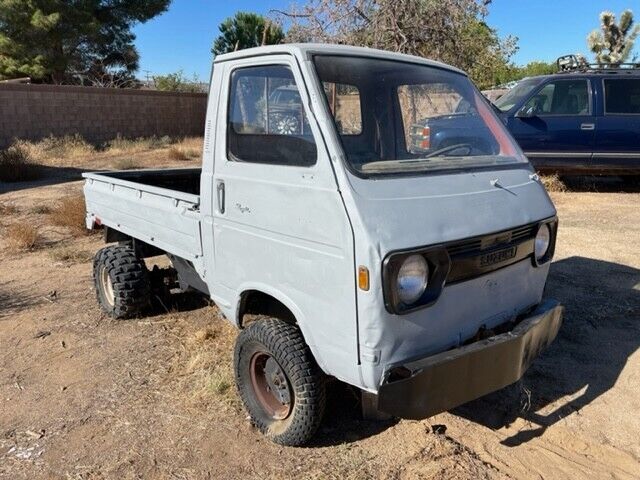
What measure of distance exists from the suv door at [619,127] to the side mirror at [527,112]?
1.07 metres

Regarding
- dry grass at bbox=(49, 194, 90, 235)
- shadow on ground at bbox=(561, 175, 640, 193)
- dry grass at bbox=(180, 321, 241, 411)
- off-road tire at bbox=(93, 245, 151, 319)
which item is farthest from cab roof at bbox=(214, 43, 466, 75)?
shadow on ground at bbox=(561, 175, 640, 193)

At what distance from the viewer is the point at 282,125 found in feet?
10.2

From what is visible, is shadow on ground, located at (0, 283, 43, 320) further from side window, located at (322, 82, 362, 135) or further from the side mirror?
the side mirror

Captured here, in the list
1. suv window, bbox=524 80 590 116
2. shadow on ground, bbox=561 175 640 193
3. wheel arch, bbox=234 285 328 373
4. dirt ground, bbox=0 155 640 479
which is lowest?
dirt ground, bbox=0 155 640 479

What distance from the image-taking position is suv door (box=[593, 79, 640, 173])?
9.70m

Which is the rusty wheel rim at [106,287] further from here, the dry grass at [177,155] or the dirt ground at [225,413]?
the dry grass at [177,155]

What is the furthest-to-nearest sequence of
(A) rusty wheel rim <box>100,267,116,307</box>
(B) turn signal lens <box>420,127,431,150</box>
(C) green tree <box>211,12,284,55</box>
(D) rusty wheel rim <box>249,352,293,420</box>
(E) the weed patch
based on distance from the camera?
1. (C) green tree <box>211,12,284,55</box>
2. (E) the weed patch
3. (A) rusty wheel rim <box>100,267,116,307</box>
4. (B) turn signal lens <box>420,127,431,150</box>
5. (D) rusty wheel rim <box>249,352,293,420</box>

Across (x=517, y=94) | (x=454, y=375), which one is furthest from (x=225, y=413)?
(x=517, y=94)

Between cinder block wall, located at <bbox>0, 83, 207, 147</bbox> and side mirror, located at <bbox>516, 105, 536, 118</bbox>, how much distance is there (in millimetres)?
10676

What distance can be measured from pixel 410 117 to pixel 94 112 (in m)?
18.4

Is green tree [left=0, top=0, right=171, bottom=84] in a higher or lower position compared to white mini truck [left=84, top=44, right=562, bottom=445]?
higher

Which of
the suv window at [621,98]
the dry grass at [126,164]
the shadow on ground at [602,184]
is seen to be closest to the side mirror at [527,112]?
the suv window at [621,98]

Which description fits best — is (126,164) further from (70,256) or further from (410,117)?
(410,117)

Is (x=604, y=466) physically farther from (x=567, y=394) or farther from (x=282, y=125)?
(x=282, y=125)
